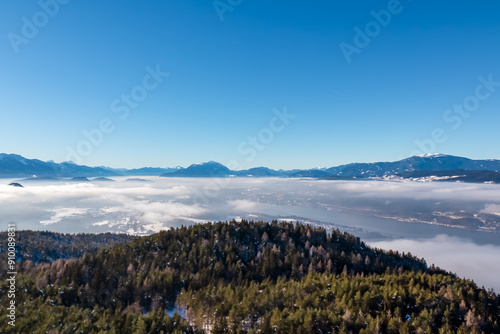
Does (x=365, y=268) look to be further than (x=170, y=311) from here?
Yes

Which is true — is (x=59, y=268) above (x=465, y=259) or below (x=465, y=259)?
above

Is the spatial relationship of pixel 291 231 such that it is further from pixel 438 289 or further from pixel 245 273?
pixel 438 289

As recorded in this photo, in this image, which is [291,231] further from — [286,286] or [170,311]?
[170,311]

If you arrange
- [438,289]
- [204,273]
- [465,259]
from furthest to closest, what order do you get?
[465,259], [204,273], [438,289]

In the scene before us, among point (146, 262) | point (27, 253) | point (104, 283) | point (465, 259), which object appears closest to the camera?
point (104, 283)

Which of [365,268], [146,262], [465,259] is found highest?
[146,262]

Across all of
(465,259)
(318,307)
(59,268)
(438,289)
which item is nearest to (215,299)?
(318,307)

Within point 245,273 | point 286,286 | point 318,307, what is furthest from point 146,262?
point 318,307
